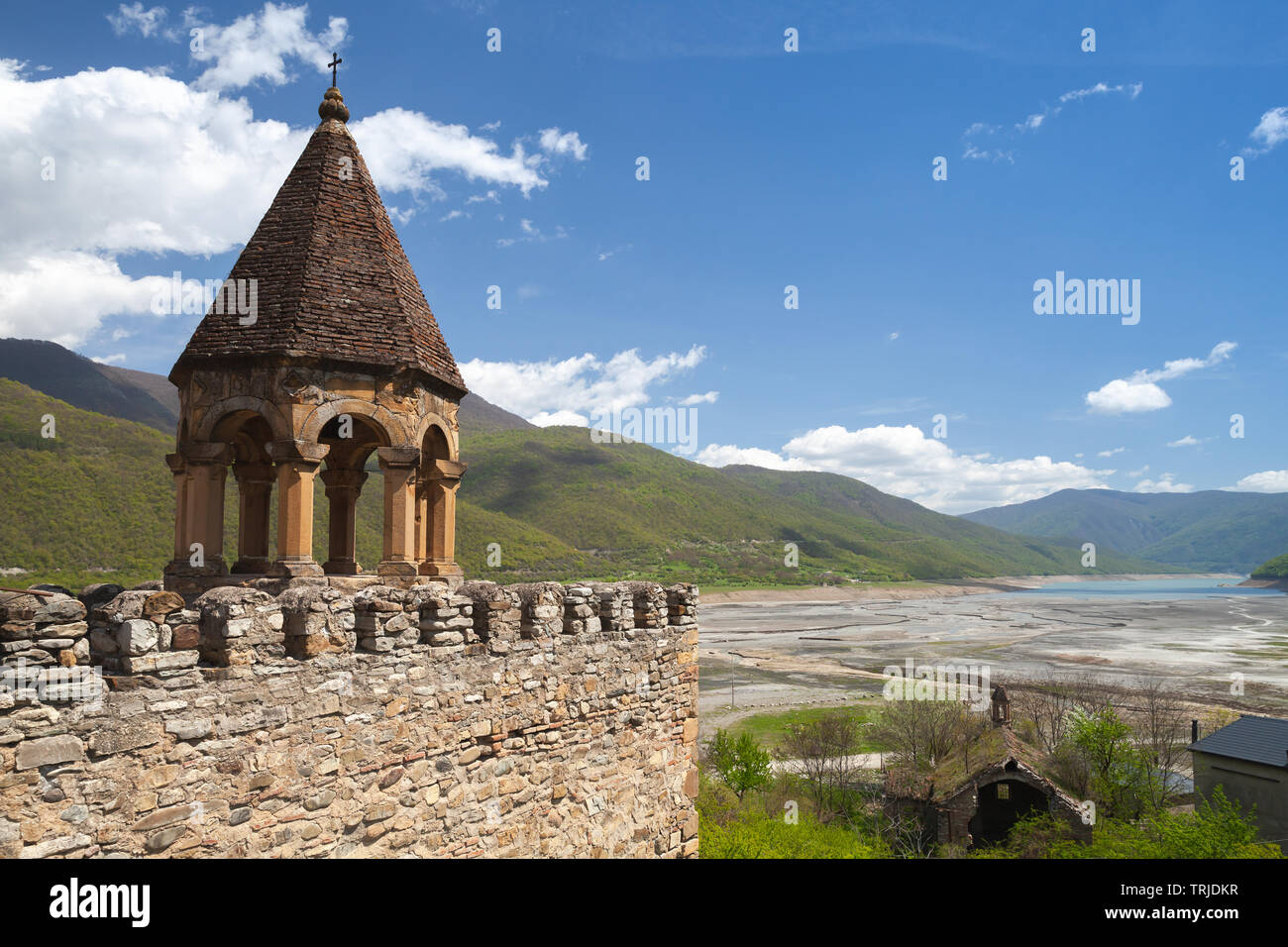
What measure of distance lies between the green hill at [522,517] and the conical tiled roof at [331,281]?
20555 mm

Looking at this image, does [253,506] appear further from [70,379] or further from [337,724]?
[70,379]

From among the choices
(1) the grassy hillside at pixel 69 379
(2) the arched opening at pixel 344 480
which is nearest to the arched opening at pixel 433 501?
(2) the arched opening at pixel 344 480

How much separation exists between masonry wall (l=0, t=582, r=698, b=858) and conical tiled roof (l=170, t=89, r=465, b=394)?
10.00 ft

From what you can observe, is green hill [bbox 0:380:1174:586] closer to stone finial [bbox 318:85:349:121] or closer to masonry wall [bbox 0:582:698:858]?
stone finial [bbox 318:85:349:121]

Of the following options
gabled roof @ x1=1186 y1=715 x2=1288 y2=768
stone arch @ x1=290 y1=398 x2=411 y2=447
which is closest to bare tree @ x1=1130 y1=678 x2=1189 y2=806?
gabled roof @ x1=1186 y1=715 x2=1288 y2=768

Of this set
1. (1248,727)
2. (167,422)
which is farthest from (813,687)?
(167,422)

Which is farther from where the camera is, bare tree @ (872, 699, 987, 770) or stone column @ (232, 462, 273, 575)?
bare tree @ (872, 699, 987, 770)

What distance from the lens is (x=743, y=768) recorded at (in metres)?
30.7

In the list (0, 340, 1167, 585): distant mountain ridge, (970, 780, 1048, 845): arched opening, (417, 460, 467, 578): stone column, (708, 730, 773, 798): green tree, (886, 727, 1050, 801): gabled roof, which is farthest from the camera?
(0, 340, 1167, 585): distant mountain ridge

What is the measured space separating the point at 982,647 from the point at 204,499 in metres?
72.8

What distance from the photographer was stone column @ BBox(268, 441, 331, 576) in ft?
26.1

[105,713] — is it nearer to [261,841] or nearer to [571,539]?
[261,841]

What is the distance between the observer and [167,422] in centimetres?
10662
